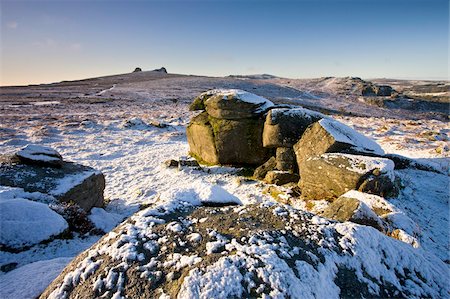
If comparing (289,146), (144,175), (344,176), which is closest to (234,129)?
(289,146)

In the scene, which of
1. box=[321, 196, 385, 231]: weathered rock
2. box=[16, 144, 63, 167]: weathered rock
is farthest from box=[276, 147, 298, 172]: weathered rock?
box=[16, 144, 63, 167]: weathered rock

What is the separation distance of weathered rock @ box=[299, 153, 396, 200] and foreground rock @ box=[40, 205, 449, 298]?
5373 millimetres

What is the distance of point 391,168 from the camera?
10.1m

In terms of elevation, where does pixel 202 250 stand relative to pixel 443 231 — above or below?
above

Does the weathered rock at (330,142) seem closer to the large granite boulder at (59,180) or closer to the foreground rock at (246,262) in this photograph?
the foreground rock at (246,262)

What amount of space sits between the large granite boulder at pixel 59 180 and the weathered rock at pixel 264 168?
7769mm

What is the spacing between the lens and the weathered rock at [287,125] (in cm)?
1395

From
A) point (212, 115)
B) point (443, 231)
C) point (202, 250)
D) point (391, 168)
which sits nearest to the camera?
point (202, 250)

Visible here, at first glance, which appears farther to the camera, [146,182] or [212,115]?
[212,115]

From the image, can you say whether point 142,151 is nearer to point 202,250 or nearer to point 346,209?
point 346,209

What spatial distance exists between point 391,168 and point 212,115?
10113 millimetres

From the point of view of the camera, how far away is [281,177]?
529 inches

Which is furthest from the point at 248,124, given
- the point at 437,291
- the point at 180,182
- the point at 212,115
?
the point at 437,291

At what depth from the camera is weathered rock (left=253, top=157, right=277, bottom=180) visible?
1446 centimetres
